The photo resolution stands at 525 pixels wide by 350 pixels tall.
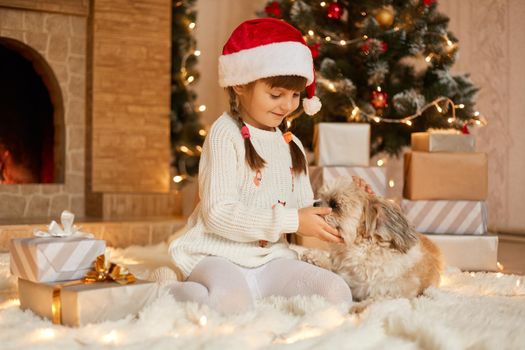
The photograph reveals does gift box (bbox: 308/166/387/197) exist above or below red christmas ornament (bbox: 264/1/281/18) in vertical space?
below

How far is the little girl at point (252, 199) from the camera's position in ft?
5.56

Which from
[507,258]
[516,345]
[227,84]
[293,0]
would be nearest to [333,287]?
[516,345]

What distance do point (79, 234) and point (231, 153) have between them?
51 centimetres

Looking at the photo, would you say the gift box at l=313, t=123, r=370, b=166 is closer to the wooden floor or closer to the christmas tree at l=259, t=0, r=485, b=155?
the christmas tree at l=259, t=0, r=485, b=155

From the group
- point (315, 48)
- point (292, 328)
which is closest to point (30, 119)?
point (315, 48)

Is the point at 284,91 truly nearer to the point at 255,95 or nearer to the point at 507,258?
the point at 255,95

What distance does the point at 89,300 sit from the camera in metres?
1.45

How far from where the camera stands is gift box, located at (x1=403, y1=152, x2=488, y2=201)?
2.78 meters

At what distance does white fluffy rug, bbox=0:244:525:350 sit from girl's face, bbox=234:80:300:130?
0.58 metres

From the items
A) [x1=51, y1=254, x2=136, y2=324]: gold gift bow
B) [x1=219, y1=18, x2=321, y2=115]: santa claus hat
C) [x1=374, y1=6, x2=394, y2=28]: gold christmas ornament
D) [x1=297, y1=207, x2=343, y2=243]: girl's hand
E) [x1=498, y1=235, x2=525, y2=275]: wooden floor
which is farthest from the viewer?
[x1=374, y1=6, x2=394, y2=28]: gold christmas ornament

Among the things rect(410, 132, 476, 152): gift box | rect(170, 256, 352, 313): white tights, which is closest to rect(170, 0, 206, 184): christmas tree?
rect(410, 132, 476, 152): gift box

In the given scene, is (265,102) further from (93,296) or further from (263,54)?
(93,296)

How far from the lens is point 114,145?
3.91 m

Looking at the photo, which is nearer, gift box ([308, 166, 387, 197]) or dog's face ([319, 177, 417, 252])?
dog's face ([319, 177, 417, 252])
